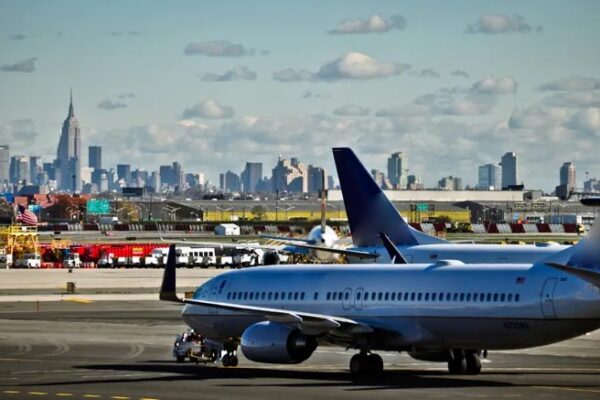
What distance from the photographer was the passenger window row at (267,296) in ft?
163

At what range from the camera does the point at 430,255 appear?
2512 inches

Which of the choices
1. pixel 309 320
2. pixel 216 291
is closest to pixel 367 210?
pixel 216 291

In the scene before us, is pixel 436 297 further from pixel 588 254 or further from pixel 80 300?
pixel 80 300

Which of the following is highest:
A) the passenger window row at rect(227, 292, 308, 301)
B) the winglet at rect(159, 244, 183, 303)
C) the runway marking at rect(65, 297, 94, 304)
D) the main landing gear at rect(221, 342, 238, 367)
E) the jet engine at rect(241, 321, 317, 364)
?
the winglet at rect(159, 244, 183, 303)

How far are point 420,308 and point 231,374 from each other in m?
7.35

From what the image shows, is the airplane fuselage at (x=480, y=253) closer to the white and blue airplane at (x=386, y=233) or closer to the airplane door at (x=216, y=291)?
the white and blue airplane at (x=386, y=233)

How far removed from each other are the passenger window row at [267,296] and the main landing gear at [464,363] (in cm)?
512

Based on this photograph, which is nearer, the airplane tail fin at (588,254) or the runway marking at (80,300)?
the airplane tail fin at (588,254)

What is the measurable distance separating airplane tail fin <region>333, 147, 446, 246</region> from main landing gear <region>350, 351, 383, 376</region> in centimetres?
2012

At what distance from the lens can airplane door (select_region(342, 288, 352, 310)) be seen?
158 feet

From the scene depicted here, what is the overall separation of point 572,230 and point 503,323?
132 meters

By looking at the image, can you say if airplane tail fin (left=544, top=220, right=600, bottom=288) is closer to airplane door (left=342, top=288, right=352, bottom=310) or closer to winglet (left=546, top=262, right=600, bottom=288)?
winglet (left=546, top=262, right=600, bottom=288)

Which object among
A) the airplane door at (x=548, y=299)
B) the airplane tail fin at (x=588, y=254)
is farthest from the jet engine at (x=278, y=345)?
the airplane tail fin at (x=588, y=254)

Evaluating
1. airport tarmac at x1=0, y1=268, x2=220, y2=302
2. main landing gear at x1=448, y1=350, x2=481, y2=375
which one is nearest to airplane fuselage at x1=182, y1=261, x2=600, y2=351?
main landing gear at x1=448, y1=350, x2=481, y2=375
